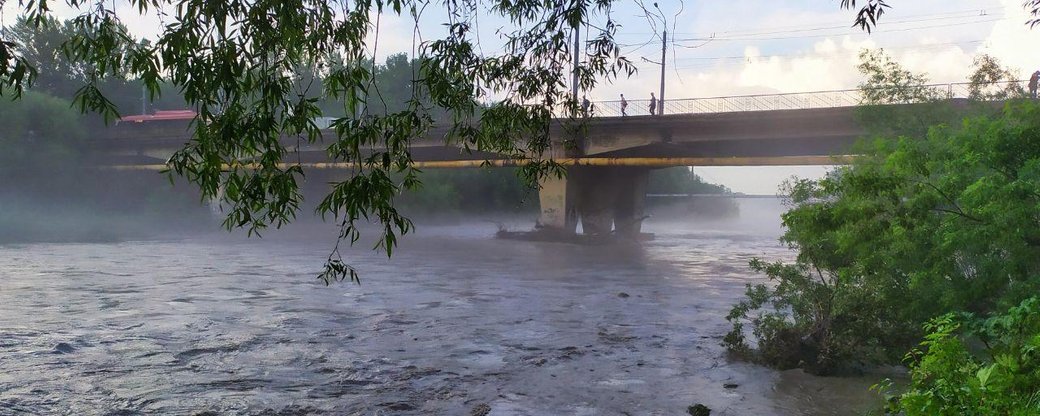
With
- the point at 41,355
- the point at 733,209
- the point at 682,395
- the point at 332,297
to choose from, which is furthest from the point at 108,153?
the point at 733,209

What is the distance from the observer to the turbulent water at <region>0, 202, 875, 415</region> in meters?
10.2

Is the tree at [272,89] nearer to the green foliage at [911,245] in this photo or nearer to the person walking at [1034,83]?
the green foliage at [911,245]

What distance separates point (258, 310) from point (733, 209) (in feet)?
444

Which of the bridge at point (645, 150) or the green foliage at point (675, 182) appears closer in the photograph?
the bridge at point (645, 150)

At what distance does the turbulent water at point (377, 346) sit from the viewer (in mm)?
10234

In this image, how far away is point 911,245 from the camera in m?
11.0

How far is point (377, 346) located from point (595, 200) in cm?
3639

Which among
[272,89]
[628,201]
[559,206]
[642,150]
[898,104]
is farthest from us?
[628,201]

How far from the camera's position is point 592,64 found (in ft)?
29.4

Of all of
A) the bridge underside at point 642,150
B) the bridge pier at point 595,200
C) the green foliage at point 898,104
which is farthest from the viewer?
the bridge pier at point 595,200

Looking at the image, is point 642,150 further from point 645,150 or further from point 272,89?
point 272,89

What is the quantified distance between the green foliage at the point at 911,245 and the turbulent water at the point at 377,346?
74 centimetres

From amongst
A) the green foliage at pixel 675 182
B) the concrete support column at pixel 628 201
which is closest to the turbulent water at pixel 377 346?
the concrete support column at pixel 628 201

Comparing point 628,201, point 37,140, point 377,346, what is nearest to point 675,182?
point 628,201
